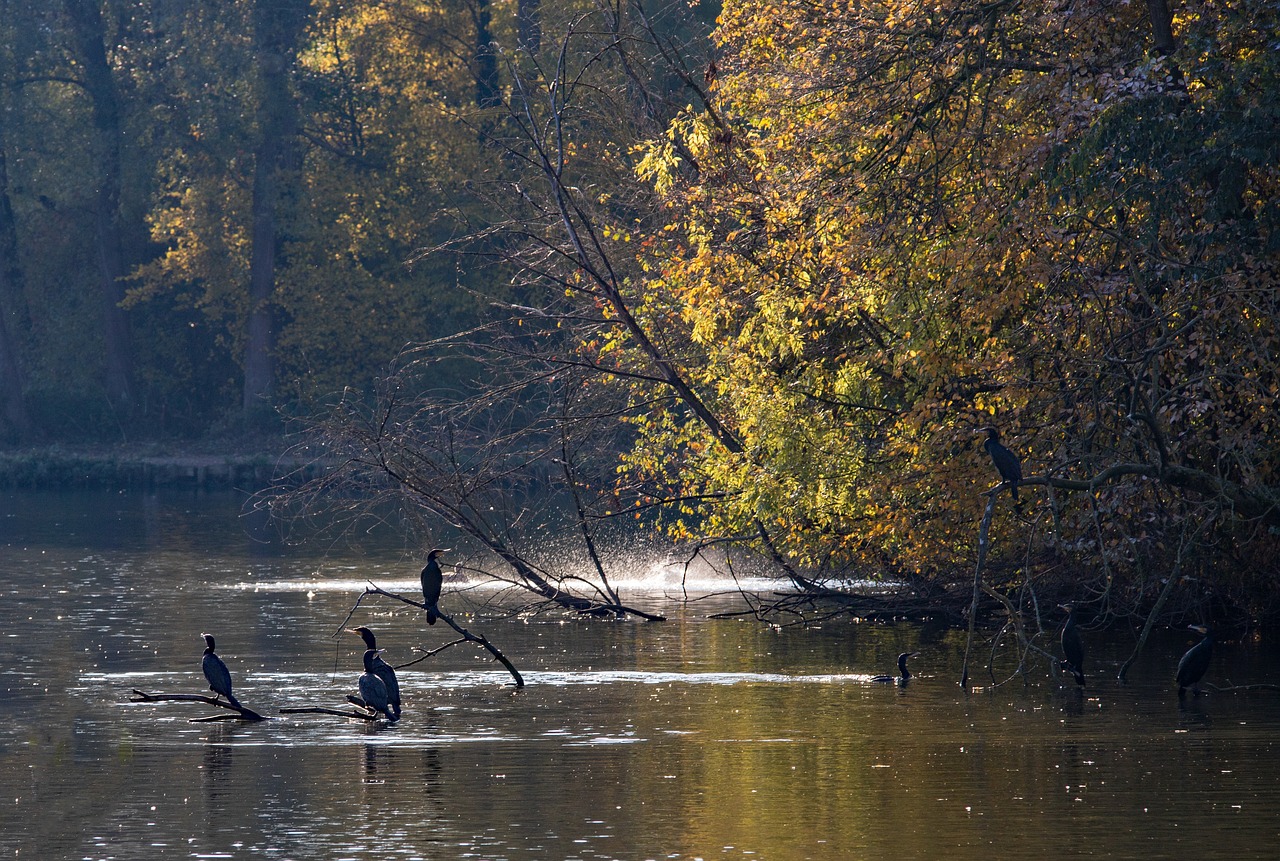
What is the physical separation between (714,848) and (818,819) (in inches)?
42.2

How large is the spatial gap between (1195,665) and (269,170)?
141 feet

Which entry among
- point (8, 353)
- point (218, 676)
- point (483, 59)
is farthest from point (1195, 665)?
point (8, 353)

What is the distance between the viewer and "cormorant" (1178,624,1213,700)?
17438 millimetres

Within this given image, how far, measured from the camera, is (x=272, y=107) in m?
55.2

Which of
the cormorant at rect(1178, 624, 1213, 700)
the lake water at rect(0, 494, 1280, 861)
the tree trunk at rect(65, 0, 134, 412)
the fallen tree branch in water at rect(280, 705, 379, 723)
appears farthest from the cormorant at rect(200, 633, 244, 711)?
the tree trunk at rect(65, 0, 134, 412)

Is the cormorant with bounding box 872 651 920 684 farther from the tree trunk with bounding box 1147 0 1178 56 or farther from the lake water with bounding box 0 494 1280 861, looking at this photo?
the tree trunk with bounding box 1147 0 1178 56

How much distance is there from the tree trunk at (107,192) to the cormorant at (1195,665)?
4455 cm

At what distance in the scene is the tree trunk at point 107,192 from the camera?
56938 mm

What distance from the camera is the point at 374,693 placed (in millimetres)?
16703

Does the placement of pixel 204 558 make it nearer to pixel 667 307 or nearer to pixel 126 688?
pixel 667 307

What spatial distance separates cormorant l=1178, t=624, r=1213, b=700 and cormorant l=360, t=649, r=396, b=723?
7.02 metres

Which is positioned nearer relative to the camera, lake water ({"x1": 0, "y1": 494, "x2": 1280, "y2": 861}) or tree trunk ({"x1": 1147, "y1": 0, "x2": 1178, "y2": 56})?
lake water ({"x1": 0, "y1": 494, "x2": 1280, "y2": 861})

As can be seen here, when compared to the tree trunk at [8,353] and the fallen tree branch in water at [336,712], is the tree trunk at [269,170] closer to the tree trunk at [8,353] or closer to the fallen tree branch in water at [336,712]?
the tree trunk at [8,353]

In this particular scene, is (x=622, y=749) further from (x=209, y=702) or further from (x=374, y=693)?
(x=209, y=702)
